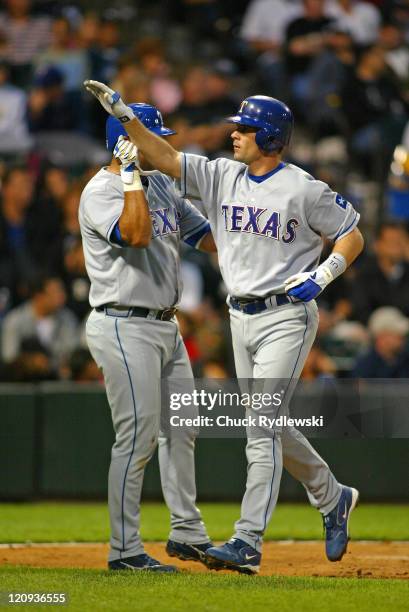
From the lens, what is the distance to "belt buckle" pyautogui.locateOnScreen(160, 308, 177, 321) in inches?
216

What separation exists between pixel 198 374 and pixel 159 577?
13.8 feet

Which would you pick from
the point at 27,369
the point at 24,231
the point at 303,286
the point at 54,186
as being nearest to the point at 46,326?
the point at 27,369

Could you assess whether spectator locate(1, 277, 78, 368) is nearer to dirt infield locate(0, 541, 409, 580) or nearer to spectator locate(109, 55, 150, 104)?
spectator locate(109, 55, 150, 104)

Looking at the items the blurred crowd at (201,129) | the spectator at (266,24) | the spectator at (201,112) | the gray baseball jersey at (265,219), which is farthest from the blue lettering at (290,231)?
the spectator at (266,24)

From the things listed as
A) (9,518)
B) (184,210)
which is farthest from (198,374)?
(184,210)

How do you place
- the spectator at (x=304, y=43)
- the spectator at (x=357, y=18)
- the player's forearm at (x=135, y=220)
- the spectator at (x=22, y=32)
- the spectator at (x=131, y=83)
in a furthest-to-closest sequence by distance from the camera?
the spectator at (x=22, y=32), the spectator at (x=357, y=18), the spectator at (x=304, y=43), the spectator at (x=131, y=83), the player's forearm at (x=135, y=220)

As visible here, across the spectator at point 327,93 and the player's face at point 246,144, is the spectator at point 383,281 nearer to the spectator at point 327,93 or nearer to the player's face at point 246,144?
the spectator at point 327,93

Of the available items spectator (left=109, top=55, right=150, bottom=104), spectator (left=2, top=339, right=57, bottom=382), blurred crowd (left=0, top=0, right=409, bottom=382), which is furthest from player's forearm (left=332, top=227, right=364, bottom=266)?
spectator (left=109, top=55, right=150, bottom=104)

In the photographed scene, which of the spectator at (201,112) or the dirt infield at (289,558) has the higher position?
the spectator at (201,112)

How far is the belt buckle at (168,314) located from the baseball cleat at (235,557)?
1.09m

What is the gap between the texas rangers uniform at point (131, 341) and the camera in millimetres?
5309

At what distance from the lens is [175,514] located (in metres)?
5.56

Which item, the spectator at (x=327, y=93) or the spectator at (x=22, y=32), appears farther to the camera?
the spectator at (x=22, y=32)

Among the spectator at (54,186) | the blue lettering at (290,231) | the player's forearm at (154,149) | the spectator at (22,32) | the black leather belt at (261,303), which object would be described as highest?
the spectator at (22,32)
